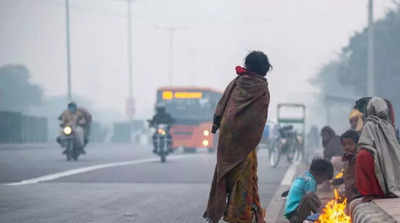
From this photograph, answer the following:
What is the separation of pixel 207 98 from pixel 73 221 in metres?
→ 25.3

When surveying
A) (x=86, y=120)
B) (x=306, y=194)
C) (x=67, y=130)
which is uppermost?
(x=86, y=120)

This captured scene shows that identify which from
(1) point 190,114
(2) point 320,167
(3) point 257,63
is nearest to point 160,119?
(1) point 190,114

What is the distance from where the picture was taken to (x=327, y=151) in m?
13.3

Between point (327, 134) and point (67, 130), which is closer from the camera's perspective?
point (327, 134)

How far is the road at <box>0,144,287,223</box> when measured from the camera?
8.32 meters

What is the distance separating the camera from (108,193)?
10.8 metres

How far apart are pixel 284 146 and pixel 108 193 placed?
36.6ft

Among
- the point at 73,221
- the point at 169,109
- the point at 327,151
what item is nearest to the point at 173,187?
the point at 327,151

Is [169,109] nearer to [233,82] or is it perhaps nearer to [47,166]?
[47,166]

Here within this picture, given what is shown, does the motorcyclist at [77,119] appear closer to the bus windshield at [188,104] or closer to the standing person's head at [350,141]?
the bus windshield at [188,104]

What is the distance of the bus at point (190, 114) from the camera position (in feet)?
104

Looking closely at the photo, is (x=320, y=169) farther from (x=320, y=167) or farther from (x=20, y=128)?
(x=20, y=128)

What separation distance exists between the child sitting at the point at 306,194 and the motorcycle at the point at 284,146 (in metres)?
11.3

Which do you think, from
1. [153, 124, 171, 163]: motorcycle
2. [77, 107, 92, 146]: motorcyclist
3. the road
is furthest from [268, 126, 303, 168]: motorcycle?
[77, 107, 92, 146]: motorcyclist
